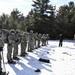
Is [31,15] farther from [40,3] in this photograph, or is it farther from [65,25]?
[65,25]

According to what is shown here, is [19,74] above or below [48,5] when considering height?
below

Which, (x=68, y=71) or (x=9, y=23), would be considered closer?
Answer: (x=68, y=71)

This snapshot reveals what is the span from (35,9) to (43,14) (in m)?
2.46

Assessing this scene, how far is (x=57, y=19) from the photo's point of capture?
56.2 metres

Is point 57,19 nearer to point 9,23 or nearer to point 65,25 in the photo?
point 65,25

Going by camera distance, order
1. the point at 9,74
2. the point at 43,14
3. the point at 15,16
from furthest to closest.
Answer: the point at 15,16 < the point at 43,14 < the point at 9,74

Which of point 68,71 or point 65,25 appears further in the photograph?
point 65,25

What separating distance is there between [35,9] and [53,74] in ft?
156

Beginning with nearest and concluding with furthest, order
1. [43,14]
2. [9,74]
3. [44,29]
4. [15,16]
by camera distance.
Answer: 1. [9,74]
2. [44,29]
3. [43,14]
4. [15,16]

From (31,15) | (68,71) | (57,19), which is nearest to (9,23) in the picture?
(31,15)

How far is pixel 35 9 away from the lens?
58344 mm

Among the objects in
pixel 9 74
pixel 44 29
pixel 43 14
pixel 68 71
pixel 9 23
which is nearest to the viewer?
pixel 9 74

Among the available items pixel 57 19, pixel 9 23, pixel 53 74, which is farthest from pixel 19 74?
pixel 9 23

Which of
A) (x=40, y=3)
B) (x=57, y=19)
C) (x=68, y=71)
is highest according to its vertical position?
(x=40, y=3)
